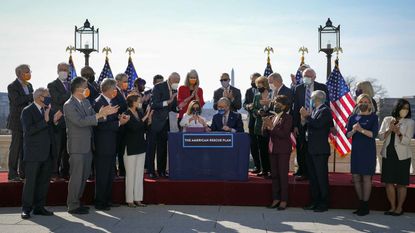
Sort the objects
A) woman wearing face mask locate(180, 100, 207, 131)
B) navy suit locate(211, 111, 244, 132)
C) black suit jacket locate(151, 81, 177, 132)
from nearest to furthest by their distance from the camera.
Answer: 1. woman wearing face mask locate(180, 100, 207, 131)
2. navy suit locate(211, 111, 244, 132)
3. black suit jacket locate(151, 81, 177, 132)

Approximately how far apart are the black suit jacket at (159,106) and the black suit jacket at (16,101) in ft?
6.88

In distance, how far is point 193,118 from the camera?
30.0ft

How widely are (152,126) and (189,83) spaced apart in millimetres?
1028

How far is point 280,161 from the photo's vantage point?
832 centimetres

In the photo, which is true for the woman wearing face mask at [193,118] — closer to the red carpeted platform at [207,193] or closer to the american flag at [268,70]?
the red carpeted platform at [207,193]

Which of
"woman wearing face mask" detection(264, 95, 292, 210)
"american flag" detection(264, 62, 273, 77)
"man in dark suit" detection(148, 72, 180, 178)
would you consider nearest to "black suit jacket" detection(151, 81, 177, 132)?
"man in dark suit" detection(148, 72, 180, 178)

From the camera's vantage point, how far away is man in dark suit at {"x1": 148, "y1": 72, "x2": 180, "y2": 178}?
31.0 feet

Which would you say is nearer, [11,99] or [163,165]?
[11,99]

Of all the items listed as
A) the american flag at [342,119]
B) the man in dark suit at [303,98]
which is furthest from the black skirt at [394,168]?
the american flag at [342,119]

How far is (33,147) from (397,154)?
5428 millimetres

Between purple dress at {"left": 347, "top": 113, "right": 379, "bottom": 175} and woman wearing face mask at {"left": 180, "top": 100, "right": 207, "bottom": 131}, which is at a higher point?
woman wearing face mask at {"left": 180, "top": 100, "right": 207, "bottom": 131}

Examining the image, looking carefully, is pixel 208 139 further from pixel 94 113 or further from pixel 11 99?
pixel 11 99

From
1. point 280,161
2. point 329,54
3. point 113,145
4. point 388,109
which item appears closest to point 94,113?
point 113,145

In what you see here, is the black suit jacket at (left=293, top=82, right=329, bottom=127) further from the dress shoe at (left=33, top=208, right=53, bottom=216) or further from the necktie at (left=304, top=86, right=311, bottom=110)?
the dress shoe at (left=33, top=208, right=53, bottom=216)
